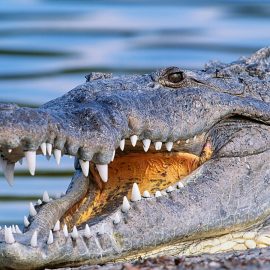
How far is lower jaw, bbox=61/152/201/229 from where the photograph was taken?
7.52m

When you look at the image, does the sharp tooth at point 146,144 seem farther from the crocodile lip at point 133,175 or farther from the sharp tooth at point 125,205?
the sharp tooth at point 125,205

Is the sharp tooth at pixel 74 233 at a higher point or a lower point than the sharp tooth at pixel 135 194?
lower

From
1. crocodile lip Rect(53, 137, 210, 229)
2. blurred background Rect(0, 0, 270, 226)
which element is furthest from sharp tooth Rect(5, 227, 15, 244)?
blurred background Rect(0, 0, 270, 226)

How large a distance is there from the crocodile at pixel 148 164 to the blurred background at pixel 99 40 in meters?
3.78

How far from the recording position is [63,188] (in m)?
11.3

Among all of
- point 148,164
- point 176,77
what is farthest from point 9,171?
point 176,77

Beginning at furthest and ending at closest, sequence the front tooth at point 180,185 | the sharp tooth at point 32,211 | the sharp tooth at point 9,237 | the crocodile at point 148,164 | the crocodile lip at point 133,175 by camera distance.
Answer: the crocodile lip at point 133,175 < the front tooth at point 180,185 < the sharp tooth at point 32,211 < the crocodile at point 148,164 < the sharp tooth at point 9,237

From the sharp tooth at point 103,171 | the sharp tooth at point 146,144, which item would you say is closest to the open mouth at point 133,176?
the sharp tooth at point 146,144

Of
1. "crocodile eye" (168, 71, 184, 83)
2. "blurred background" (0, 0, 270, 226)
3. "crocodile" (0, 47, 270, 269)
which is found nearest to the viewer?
"crocodile" (0, 47, 270, 269)

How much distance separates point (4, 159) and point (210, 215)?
1213 mm

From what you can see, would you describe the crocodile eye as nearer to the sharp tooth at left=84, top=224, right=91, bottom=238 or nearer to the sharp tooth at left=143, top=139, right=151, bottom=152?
the sharp tooth at left=143, top=139, right=151, bottom=152

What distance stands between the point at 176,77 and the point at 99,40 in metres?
11.6

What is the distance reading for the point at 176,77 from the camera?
7.66 meters

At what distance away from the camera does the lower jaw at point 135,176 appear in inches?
296
